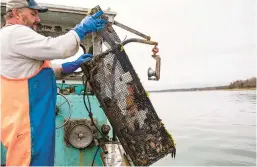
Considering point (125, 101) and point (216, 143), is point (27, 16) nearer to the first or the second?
point (125, 101)

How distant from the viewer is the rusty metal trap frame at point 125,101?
2.40 m

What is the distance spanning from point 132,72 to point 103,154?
4.40ft

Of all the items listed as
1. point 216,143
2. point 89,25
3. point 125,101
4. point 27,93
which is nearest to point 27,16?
point 89,25

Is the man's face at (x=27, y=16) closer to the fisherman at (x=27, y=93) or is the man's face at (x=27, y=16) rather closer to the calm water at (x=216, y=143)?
the fisherman at (x=27, y=93)

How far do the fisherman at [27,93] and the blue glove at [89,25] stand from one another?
1 centimetres

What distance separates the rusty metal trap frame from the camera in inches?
94.3

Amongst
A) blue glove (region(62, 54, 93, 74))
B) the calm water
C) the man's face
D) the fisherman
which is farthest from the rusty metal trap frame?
the calm water

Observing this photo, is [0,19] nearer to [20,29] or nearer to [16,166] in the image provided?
[20,29]

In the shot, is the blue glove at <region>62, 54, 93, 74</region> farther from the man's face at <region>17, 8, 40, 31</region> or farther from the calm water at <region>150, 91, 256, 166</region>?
the calm water at <region>150, 91, 256, 166</region>

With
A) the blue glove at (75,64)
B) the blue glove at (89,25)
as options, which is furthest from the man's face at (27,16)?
the blue glove at (75,64)

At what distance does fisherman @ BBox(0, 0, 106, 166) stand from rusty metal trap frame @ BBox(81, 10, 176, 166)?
1.37 ft

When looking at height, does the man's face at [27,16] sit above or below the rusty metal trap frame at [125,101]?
above

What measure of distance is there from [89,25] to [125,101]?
0.73 meters

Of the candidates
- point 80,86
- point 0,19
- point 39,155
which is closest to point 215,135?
point 80,86
